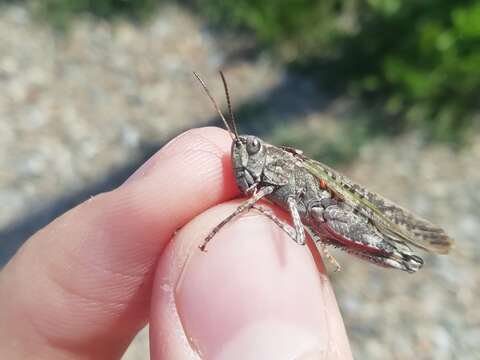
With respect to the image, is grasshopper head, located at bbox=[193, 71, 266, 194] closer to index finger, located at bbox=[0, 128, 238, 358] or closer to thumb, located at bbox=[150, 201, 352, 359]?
index finger, located at bbox=[0, 128, 238, 358]

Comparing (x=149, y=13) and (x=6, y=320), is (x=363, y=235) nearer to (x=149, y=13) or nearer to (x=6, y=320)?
(x=6, y=320)

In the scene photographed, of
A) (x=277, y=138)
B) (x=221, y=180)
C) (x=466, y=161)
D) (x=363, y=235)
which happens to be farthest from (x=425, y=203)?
(x=221, y=180)

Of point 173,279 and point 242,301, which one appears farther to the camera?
point 173,279

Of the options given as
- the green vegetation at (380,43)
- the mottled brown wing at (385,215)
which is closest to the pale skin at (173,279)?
the mottled brown wing at (385,215)

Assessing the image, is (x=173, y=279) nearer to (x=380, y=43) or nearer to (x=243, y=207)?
(x=243, y=207)

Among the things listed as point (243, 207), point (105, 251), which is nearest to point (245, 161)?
point (243, 207)

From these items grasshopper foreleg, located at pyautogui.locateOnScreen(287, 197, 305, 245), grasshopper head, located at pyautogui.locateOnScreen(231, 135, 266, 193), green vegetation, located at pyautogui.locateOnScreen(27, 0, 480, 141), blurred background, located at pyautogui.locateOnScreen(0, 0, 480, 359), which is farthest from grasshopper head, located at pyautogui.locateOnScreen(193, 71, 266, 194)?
green vegetation, located at pyautogui.locateOnScreen(27, 0, 480, 141)
